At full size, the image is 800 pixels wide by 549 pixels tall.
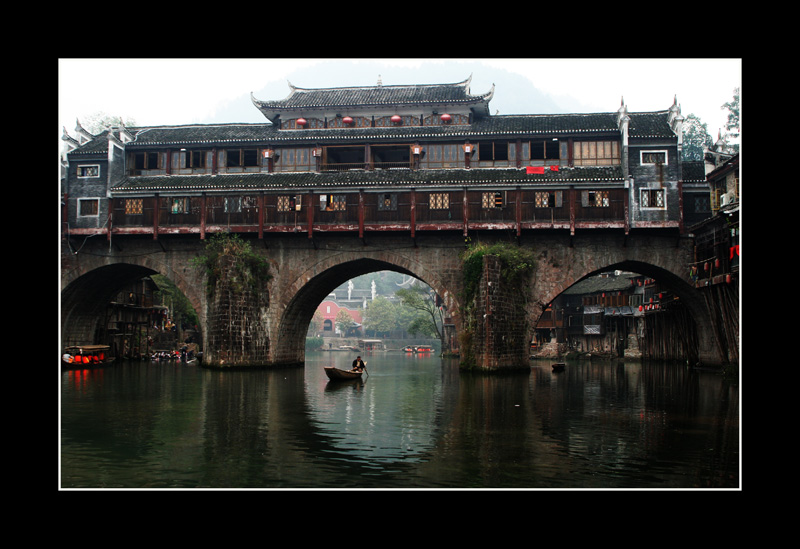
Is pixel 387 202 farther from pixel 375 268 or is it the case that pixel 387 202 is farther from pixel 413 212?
pixel 375 268

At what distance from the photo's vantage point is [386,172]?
36656 mm

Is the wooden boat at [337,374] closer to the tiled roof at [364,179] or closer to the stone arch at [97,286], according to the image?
the stone arch at [97,286]

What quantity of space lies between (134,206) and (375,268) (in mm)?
13193

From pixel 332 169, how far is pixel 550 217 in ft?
40.6

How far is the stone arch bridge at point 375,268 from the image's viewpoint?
3341 centimetres

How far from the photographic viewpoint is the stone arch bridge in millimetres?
33406

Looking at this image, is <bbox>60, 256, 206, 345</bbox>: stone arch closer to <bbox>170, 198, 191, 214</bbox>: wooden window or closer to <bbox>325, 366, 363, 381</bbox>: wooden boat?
<bbox>170, 198, 191, 214</bbox>: wooden window

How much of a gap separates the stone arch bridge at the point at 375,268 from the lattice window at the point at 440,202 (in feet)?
4.10

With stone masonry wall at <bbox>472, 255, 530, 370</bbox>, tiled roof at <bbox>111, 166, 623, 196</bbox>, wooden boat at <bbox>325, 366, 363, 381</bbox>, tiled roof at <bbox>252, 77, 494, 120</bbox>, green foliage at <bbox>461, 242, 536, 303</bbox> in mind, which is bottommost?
wooden boat at <bbox>325, 366, 363, 381</bbox>

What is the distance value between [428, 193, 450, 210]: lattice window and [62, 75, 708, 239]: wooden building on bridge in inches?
2.0

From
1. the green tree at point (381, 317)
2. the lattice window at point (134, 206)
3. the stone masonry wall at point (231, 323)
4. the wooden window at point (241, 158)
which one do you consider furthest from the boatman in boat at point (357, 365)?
the green tree at point (381, 317)

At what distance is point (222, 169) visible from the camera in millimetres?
38156

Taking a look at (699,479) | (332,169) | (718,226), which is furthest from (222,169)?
(699,479)

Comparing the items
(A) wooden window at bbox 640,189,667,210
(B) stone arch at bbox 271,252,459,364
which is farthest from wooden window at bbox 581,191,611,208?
(B) stone arch at bbox 271,252,459,364
